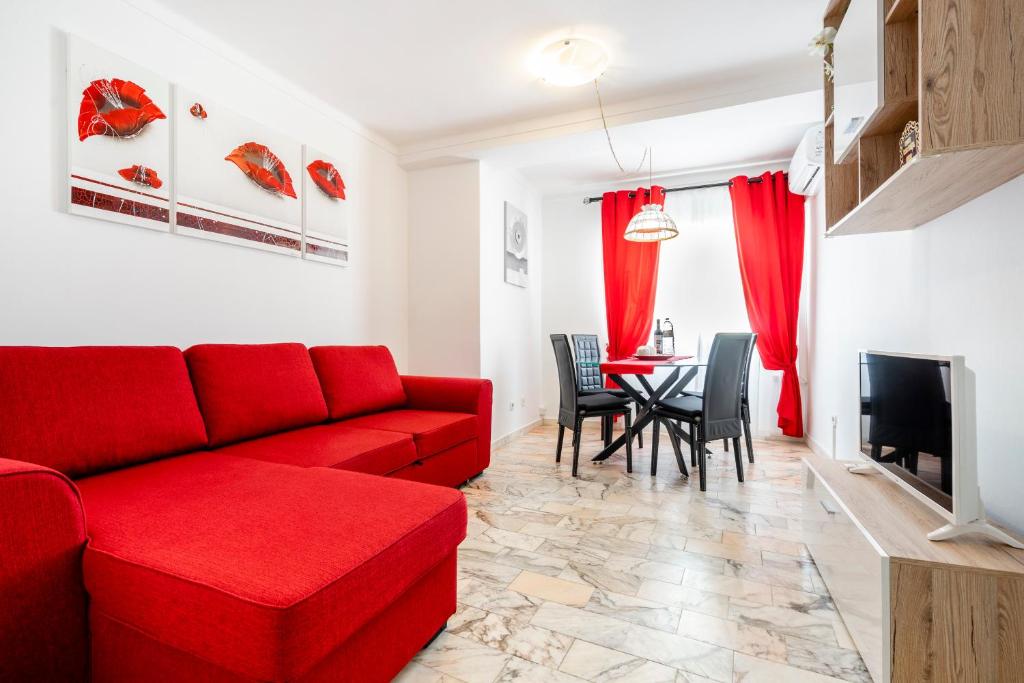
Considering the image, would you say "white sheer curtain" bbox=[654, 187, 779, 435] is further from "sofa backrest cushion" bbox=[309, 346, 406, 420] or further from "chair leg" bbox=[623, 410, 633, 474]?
"sofa backrest cushion" bbox=[309, 346, 406, 420]

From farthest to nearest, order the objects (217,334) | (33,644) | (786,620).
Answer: (217,334) < (786,620) < (33,644)

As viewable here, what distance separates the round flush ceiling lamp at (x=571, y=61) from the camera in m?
2.54

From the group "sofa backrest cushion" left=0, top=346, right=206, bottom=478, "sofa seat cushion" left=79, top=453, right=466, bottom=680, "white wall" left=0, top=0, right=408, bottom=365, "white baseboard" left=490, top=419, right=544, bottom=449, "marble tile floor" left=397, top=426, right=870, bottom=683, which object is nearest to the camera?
"sofa seat cushion" left=79, top=453, right=466, bottom=680

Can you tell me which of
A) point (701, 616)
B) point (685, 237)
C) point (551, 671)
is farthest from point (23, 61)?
point (685, 237)

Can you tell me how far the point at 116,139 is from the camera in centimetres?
203

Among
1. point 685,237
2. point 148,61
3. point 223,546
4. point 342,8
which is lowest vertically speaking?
point 223,546

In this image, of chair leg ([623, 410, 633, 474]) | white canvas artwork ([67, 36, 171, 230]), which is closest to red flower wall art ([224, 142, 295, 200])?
white canvas artwork ([67, 36, 171, 230])

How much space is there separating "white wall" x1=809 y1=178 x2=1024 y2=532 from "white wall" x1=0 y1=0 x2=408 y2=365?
3240 mm

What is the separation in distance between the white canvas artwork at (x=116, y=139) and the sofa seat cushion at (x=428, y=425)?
4.73 feet

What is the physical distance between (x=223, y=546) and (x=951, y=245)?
97.1 inches

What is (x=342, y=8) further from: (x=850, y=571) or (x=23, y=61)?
(x=850, y=571)

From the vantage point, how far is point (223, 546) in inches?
41.6

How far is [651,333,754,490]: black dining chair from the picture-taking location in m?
2.93

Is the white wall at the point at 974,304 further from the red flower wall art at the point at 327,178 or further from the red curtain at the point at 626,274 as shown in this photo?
the red flower wall art at the point at 327,178
